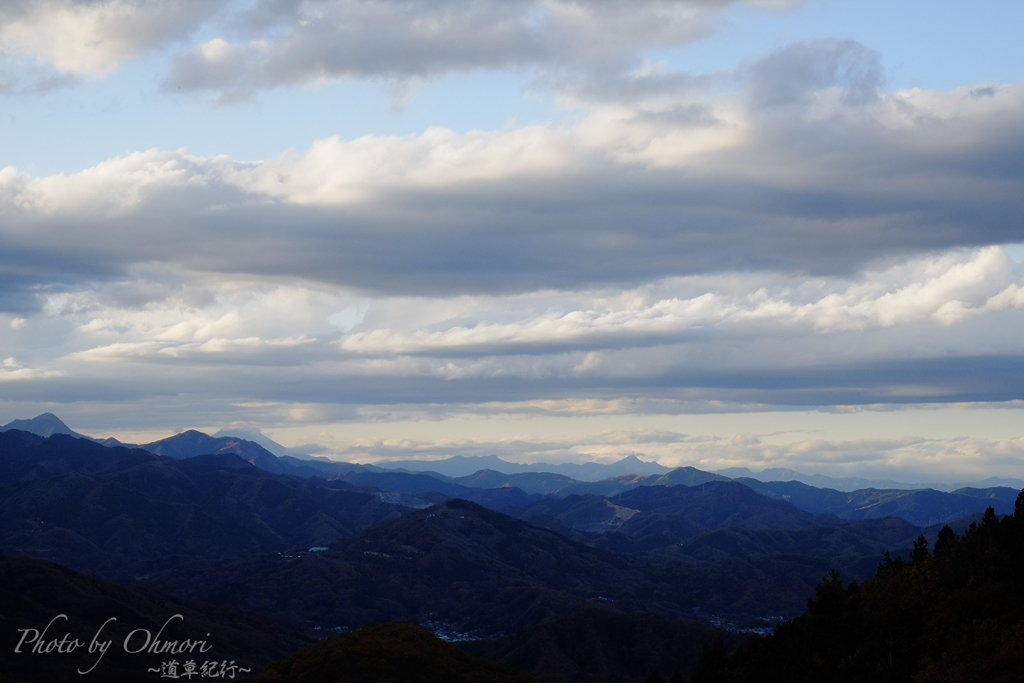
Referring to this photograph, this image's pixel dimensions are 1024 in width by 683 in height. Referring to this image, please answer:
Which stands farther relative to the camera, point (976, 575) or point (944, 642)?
point (976, 575)

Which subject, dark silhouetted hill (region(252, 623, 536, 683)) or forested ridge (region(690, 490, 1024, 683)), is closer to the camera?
forested ridge (region(690, 490, 1024, 683))

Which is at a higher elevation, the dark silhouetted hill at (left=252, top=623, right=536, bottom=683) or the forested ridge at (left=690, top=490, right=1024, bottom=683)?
the forested ridge at (left=690, top=490, right=1024, bottom=683)

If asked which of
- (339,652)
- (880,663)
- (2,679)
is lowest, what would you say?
(2,679)

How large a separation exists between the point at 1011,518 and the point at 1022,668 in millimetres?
38835

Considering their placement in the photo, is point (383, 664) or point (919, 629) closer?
point (919, 629)

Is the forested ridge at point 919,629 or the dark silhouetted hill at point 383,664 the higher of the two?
the forested ridge at point 919,629

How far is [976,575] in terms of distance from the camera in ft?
314

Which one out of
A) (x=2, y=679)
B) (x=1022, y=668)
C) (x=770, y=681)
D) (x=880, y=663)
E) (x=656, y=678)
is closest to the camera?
(x=1022, y=668)

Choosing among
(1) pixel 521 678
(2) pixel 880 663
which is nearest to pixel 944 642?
(2) pixel 880 663

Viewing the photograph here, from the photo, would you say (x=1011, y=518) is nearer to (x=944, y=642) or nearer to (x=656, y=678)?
(x=944, y=642)

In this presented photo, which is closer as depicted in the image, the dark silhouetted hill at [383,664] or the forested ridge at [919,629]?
the forested ridge at [919,629]

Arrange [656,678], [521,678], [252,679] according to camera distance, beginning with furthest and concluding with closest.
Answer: [521,678], [252,679], [656,678]

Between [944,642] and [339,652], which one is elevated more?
[944,642]

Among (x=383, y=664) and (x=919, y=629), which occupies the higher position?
(x=919, y=629)
